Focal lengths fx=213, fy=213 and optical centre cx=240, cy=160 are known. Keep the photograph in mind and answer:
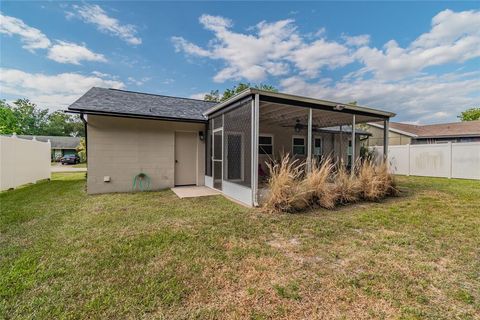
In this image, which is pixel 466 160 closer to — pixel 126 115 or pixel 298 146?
pixel 298 146

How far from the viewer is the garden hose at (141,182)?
7.62 m

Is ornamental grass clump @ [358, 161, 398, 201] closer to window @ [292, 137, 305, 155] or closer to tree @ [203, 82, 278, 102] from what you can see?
window @ [292, 137, 305, 155]

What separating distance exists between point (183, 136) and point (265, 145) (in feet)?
13.3

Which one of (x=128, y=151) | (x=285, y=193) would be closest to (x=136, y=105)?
(x=128, y=151)

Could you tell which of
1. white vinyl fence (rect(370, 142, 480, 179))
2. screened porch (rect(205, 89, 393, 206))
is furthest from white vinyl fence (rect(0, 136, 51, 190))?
white vinyl fence (rect(370, 142, 480, 179))

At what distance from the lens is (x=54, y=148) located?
31.5 metres

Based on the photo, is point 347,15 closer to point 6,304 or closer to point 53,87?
point 6,304

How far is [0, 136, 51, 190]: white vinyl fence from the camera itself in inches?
283

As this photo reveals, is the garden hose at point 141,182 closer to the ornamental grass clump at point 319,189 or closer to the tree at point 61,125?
the ornamental grass clump at point 319,189

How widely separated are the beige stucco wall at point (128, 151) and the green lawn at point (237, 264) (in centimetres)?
238

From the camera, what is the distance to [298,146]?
11664 mm

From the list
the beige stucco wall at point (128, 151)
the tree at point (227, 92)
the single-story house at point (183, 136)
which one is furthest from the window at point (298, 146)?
the tree at point (227, 92)

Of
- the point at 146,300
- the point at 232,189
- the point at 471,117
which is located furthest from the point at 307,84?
the point at 471,117

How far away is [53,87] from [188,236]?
57.2 ft
